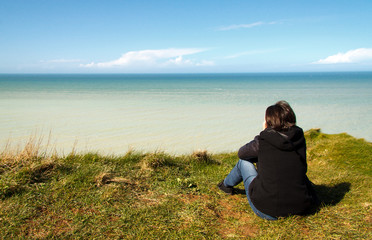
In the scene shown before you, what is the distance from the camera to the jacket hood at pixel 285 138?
9.32 ft

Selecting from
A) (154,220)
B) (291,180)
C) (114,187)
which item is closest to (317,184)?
(291,180)

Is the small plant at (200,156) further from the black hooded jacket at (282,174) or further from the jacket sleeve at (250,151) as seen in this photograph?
the black hooded jacket at (282,174)

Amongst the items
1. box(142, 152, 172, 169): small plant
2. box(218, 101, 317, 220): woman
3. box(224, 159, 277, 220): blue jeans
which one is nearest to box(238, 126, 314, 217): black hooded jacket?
box(218, 101, 317, 220): woman

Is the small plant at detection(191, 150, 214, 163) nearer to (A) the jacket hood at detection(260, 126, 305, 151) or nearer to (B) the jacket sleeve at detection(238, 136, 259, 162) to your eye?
(B) the jacket sleeve at detection(238, 136, 259, 162)

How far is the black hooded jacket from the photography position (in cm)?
289

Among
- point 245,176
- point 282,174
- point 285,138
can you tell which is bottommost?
point 245,176

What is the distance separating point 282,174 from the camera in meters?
2.90

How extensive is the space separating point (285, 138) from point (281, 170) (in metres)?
0.35

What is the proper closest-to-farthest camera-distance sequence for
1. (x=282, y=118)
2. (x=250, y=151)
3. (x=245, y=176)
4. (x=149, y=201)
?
(x=282, y=118) → (x=250, y=151) → (x=245, y=176) → (x=149, y=201)

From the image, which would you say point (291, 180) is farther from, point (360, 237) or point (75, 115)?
point (75, 115)

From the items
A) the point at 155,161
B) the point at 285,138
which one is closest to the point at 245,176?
the point at 285,138

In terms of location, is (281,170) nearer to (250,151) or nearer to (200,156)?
(250,151)

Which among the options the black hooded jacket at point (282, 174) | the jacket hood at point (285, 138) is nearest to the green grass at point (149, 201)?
the black hooded jacket at point (282, 174)

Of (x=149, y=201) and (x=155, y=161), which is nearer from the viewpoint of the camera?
(x=149, y=201)
